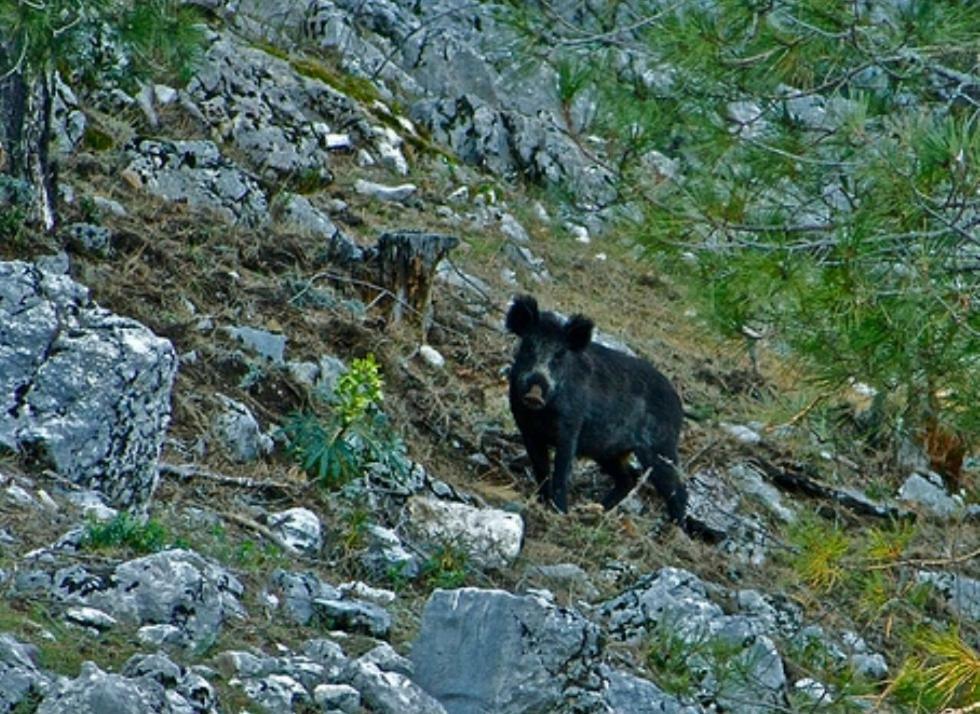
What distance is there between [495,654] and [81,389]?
9.04 ft

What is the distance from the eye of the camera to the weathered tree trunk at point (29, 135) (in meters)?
11.6

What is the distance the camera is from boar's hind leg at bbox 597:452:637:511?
13.6 meters

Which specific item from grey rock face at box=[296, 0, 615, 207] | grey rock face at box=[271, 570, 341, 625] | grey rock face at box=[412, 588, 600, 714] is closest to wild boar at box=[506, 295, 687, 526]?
grey rock face at box=[271, 570, 341, 625]

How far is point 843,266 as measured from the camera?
23.6 ft

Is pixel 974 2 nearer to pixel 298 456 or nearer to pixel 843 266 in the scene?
pixel 843 266

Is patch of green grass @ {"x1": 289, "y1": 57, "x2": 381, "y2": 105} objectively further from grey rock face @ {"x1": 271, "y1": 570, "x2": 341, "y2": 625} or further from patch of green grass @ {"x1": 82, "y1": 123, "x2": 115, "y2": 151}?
grey rock face @ {"x1": 271, "y1": 570, "x2": 341, "y2": 625}

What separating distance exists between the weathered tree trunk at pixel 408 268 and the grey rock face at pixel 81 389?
432 centimetres

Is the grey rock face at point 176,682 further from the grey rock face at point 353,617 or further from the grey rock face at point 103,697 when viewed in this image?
the grey rock face at point 353,617

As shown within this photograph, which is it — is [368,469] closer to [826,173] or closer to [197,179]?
[826,173]

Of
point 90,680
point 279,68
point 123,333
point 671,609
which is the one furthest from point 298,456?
point 279,68

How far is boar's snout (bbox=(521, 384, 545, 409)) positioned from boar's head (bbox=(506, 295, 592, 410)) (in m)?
0.16

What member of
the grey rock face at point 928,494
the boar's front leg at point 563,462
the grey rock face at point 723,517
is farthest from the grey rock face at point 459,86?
the boar's front leg at point 563,462

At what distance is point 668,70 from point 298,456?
3256 millimetres

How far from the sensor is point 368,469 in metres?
10.9
